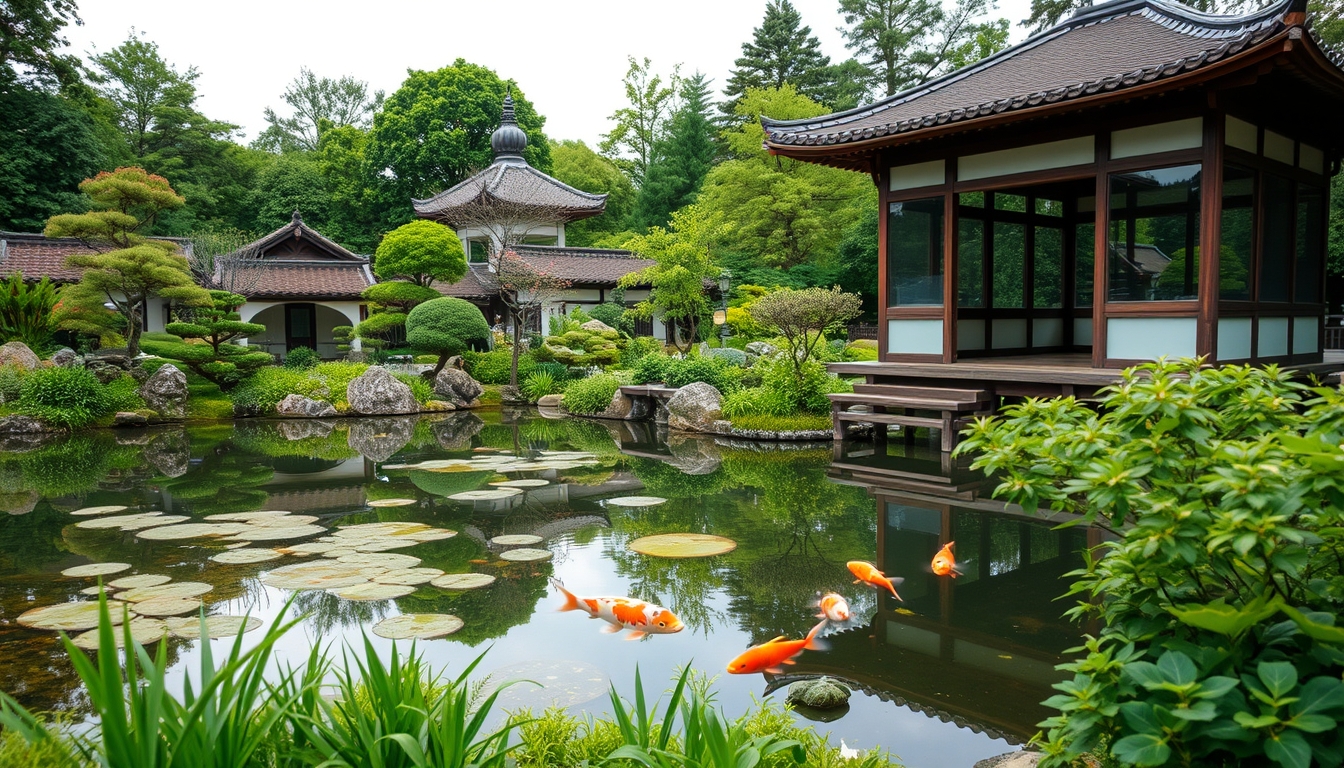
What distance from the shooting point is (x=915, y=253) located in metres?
9.98

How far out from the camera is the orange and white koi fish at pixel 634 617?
423 centimetres

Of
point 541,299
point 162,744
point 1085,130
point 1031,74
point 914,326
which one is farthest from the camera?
point 541,299

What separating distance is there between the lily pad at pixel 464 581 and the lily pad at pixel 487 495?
7.61 feet

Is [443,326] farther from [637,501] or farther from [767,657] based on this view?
[767,657]

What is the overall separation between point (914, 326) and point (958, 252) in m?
0.95

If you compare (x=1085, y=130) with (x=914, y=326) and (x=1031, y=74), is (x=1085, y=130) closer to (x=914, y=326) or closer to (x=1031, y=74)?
(x=1031, y=74)

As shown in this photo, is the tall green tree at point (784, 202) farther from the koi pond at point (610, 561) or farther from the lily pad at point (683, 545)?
the lily pad at point (683, 545)

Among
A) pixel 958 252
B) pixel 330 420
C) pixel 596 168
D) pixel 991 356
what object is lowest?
pixel 330 420

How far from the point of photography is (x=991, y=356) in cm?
1039

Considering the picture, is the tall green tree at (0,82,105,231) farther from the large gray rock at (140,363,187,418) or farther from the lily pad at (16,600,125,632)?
the lily pad at (16,600,125,632)

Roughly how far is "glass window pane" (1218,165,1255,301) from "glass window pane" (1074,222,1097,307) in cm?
263

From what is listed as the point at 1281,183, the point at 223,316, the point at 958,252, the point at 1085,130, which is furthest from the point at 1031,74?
the point at 223,316

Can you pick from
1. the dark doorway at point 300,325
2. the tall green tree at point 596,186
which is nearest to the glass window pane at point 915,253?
the dark doorway at point 300,325

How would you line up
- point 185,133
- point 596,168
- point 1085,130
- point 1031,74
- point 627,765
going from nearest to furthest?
point 627,765 → point 1085,130 → point 1031,74 → point 185,133 → point 596,168
